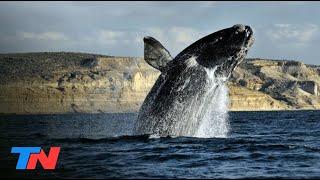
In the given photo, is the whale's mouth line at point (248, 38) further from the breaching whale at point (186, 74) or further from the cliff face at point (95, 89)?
the cliff face at point (95, 89)

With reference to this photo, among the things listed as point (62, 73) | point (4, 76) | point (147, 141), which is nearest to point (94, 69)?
point (62, 73)

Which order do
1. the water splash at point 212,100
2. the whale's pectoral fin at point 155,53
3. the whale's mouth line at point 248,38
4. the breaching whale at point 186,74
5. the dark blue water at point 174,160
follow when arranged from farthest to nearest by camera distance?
the whale's pectoral fin at point 155,53, the water splash at point 212,100, the breaching whale at point 186,74, the whale's mouth line at point 248,38, the dark blue water at point 174,160

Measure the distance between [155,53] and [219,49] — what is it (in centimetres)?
216

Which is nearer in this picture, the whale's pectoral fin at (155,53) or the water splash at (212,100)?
the water splash at (212,100)

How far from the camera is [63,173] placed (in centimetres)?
1299

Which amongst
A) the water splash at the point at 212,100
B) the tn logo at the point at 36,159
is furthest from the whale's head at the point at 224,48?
the tn logo at the point at 36,159

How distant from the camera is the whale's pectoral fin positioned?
17.8m

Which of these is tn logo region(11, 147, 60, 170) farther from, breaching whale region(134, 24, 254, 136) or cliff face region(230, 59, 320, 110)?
cliff face region(230, 59, 320, 110)

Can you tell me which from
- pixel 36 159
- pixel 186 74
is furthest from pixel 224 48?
pixel 36 159

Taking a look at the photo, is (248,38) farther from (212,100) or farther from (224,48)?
(212,100)

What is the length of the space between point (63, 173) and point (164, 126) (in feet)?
21.9

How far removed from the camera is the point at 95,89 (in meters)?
168

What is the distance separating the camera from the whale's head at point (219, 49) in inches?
655

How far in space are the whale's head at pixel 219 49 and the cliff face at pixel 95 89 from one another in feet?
489
